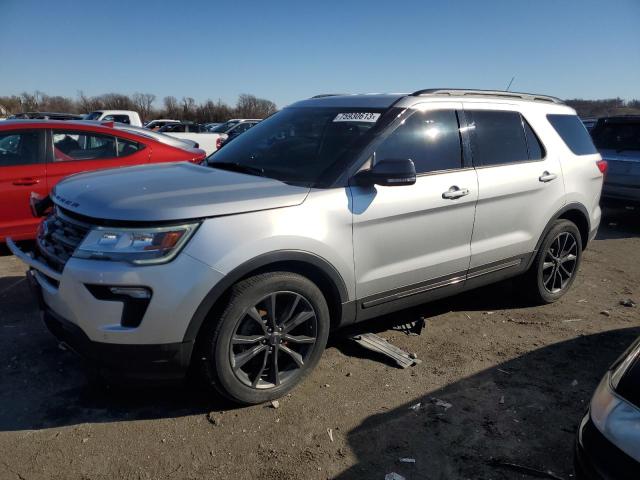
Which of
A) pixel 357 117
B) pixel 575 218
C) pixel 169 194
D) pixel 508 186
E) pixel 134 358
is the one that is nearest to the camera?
pixel 134 358

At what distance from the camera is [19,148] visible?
18.5 ft

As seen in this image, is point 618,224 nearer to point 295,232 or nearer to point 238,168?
point 238,168

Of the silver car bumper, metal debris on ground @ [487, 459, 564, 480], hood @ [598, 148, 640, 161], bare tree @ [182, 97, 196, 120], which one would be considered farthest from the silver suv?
bare tree @ [182, 97, 196, 120]

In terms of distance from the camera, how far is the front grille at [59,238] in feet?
8.93

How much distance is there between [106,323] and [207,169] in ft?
4.53

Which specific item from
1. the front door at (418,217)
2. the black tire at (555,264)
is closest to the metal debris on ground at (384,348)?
the front door at (418,217)

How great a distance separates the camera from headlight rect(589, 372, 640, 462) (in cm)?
185

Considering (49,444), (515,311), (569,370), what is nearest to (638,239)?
(515,311)

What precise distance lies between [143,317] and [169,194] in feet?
2.26

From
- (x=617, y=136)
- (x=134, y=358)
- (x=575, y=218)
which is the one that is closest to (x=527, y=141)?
(x=575, y=218)

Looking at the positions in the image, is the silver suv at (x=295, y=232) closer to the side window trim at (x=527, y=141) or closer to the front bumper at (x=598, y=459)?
the side window trim at (x=527, y=141)

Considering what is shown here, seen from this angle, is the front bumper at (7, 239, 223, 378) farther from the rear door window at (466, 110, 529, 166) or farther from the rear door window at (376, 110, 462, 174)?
the rear door window at (466, 110, 529, 166)

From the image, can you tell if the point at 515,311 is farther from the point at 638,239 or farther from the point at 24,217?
the point at 24,217

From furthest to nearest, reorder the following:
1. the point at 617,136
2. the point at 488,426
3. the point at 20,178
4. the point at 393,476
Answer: the point at 617,136 → the point at 20,178 → the point at 488,426 → the point at 393,476
